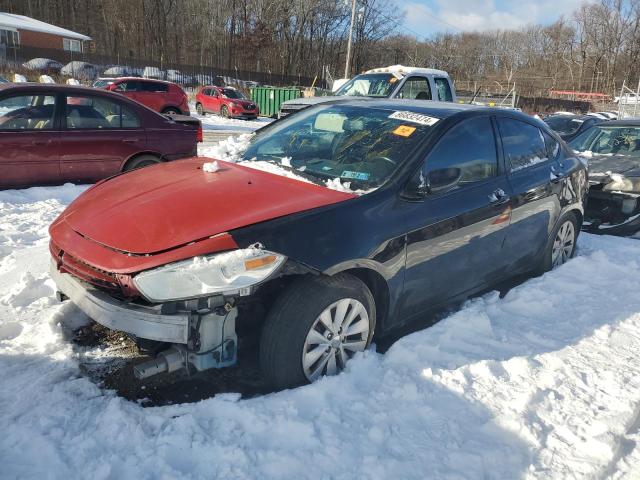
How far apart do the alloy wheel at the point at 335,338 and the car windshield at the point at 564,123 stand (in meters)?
13.4

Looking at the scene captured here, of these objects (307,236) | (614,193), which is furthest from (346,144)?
(614,193)

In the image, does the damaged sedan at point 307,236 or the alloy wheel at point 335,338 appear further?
the alloy wheel at point 335,338

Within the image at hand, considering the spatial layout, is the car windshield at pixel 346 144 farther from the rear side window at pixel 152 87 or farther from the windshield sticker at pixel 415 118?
the rear side window at pixel 152 87

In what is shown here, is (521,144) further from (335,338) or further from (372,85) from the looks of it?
(372,85)

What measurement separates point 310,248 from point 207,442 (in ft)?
3.46

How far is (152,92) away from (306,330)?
64.4ft

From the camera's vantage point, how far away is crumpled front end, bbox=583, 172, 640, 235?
20.0ft

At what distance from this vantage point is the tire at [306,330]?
2619 mm

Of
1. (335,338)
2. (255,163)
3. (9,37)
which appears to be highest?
(9,37)

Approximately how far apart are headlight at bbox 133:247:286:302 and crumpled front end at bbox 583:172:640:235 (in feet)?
17.9

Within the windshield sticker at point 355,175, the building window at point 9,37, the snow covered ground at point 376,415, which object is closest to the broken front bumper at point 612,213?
the snow covered ground at point 376,415

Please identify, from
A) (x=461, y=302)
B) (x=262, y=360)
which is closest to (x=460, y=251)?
(x=461, y=302)

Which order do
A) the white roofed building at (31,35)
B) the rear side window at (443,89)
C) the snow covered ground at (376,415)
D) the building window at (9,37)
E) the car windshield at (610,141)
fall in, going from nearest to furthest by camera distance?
the snow covered ground at (376,415) < the car windshield at (610,141) < the rear side window at (443,89) < the building window at (9,37) < the white roofed building at (31,35)

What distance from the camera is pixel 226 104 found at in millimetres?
24781
